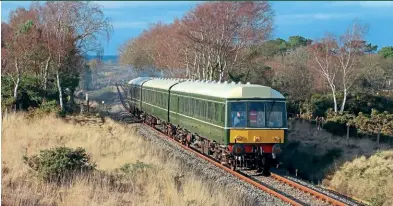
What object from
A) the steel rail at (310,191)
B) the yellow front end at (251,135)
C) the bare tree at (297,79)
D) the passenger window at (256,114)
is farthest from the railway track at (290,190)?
the bare tree at (297,79)

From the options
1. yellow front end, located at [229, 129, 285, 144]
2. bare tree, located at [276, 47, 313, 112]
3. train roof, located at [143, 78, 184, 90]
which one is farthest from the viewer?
bare tree, located at [276, 47, 313, 112]

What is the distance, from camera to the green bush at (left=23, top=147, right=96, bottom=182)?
12.2 meters

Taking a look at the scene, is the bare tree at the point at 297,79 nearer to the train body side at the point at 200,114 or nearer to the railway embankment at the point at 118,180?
the train body side at the point at 200,114

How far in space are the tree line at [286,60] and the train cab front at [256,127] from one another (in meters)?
17.2

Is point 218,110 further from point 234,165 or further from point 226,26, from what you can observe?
point 226,26

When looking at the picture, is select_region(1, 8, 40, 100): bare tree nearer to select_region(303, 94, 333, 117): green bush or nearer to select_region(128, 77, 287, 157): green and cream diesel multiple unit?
select_region(128, 77, 287, 157): green and cream diesel multiple unit

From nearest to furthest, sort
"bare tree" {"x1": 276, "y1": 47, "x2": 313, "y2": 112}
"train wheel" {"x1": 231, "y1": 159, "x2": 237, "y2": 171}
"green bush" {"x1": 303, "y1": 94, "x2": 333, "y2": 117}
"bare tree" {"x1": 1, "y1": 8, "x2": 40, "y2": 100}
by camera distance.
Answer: "train wheel" {"x1": 231, "y1": 159, "x2": 237, "y2": 171} → "bare tree" {"x1": 1, "y1": 8, "x2": 40, "y2": 100} → "green bush" {"x1": 303, "y1": 94, "x2": 333, "y2": 117} → "bare tree" {"x1": 276, "y1": 47, "x2": 313, "y2": 112}

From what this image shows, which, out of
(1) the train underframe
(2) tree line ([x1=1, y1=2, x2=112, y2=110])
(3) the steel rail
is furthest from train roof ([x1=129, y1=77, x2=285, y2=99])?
(2) tree line ([x1=1, y1=2, x2=112, y2=110])

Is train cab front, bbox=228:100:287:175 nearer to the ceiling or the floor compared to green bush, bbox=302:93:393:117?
nearer to the ceiling

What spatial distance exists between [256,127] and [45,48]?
17349 millimetres

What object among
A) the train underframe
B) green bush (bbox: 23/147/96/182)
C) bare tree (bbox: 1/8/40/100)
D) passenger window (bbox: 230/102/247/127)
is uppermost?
bare tree (bbox: 1/8/40/100)

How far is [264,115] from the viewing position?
55.4ft

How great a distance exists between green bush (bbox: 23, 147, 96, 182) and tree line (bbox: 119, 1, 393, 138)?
2228cm

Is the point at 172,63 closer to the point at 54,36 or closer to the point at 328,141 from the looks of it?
the point at 54,36
